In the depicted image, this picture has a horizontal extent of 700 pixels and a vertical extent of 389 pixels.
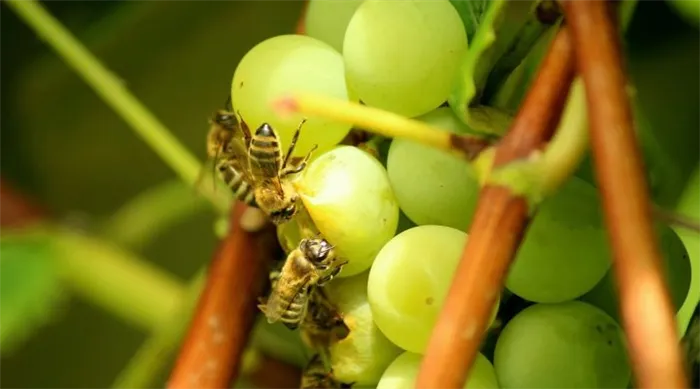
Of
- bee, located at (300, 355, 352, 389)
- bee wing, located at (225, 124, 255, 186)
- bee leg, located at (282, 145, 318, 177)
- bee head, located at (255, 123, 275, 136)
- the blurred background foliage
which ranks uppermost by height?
bee head, located at (255, 123, 275, 136)

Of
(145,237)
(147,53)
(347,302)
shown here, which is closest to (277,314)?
(347,302)

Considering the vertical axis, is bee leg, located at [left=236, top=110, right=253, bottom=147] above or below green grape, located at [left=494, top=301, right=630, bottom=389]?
above

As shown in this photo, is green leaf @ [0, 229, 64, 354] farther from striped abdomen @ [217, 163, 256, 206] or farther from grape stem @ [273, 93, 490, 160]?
grape stem @ [273, 93, 490, 160]

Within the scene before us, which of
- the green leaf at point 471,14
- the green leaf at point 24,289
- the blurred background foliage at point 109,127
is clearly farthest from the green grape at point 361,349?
the blurred background foliage at point 109,127

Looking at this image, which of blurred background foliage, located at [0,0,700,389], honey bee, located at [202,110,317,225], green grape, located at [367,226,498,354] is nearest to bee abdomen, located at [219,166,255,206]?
honey bee, located at [202,110,317,225]

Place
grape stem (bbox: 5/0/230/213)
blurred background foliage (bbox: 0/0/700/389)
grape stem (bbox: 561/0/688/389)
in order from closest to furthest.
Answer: grape stem (bbox: 561/0/688/389)
grape stem (bbox: 5/0/230/213)
blurred background foliage (bbox: 0/0/700/389)

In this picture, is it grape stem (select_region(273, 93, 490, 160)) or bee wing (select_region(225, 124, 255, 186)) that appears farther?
bee wing (select_region(225, 124, 255, 186))

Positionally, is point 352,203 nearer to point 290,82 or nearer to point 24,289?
point 290,82
